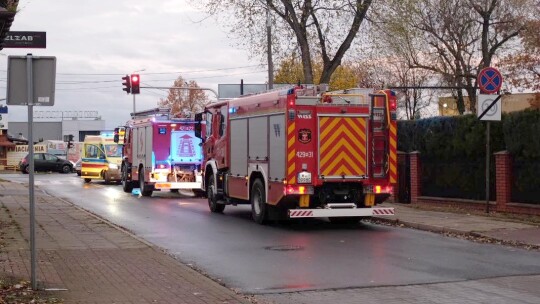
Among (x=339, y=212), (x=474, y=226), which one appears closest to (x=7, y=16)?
(x=339, y=212)

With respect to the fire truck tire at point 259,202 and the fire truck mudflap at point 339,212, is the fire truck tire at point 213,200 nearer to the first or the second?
the fire truck tire at point 259,202

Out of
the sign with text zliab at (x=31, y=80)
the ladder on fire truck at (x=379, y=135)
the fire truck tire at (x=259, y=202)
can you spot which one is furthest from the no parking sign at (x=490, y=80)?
Result: the sign with text zliab at (x=31, y=80)

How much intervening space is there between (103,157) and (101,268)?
29.3 m

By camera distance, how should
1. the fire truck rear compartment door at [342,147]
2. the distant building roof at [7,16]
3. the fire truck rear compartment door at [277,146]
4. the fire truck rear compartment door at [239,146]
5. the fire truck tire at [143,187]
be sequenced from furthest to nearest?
the fire truck tire at [143,187], the fire truck rear compartment door at [239,146], the fire truck rear compartment door at [342,147], the fire truck rear compartment door at [277,146], the distant building roof at [7,16]

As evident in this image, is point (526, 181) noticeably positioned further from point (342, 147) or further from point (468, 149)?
point (342, 147)

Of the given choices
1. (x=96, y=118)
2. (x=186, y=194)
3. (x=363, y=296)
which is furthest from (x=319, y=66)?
(x=96, y=118)

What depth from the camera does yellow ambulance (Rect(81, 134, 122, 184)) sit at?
38156 millimetres

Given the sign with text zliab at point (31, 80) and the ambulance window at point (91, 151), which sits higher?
the sign with text zliab at point (31, 80)

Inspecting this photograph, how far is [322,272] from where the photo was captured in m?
10.1

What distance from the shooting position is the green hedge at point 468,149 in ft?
55.4

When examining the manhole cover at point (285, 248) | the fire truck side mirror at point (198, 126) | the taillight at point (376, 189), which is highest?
the fire truck side mirror at point (198, 126)

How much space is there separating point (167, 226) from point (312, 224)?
3.45 m

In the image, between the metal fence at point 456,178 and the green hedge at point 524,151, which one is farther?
the metal fence at point 456,178

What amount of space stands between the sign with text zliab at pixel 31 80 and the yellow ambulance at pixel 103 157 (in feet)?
98.4
